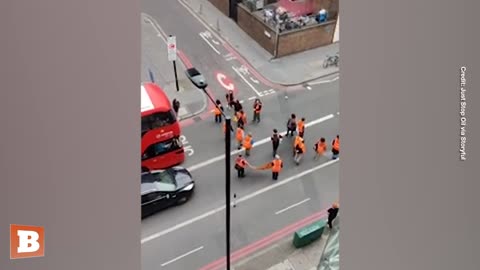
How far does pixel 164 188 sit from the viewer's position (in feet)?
59.0

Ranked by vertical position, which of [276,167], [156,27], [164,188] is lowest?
[164,188]

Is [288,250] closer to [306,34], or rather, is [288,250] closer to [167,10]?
[306,34]

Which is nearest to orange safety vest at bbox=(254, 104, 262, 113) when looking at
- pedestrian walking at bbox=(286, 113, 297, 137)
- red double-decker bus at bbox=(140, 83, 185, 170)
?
pedestrian walking at bbox=(286, 113, 297, 137)

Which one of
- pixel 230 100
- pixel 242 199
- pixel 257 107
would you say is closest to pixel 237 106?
pixel 257 107

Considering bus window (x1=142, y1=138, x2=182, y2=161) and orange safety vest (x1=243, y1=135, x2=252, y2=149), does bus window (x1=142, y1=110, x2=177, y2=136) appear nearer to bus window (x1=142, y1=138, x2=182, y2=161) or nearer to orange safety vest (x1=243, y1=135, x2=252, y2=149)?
bus window (x1=142, y1=138, x2=182, y2=161)

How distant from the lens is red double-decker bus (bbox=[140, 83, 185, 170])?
1872 centimetres

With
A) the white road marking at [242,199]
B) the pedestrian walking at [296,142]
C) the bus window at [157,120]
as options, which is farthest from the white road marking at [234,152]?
the white road marking at [242,199]

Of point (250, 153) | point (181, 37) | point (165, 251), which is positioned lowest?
point (165, 251)

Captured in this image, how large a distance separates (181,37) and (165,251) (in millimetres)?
A: 13204

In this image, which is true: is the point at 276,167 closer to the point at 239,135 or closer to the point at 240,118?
the point at 239,135

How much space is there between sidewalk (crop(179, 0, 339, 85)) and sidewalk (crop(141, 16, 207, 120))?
9.17 ft

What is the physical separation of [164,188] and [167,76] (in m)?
8.05

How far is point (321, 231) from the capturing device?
56.1 feet

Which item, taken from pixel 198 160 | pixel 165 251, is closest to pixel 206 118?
pixel 198 160
